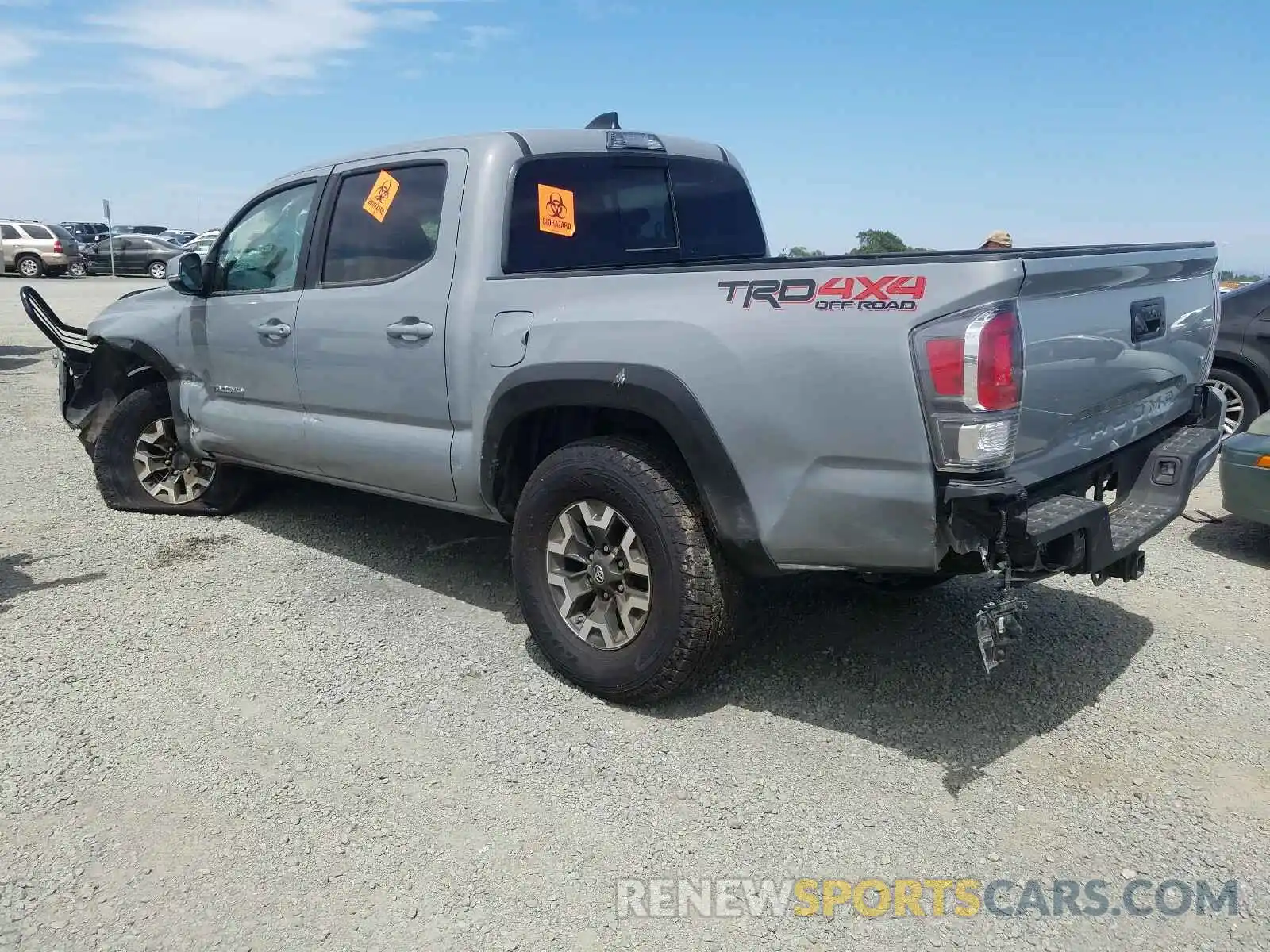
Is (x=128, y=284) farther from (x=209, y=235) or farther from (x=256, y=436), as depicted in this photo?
(x=256, y=436)

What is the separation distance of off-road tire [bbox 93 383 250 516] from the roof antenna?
286cm

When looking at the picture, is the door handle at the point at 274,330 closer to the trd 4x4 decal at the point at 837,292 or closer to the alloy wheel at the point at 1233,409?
the trd 4x4 decal at the point at 837,292

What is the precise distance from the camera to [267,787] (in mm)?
3105

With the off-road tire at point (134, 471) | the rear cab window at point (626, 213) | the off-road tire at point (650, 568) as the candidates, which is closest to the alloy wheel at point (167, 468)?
the off-road tire at point (134, 471)

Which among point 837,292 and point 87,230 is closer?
point 837,292

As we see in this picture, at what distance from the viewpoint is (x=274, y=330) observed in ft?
15.8

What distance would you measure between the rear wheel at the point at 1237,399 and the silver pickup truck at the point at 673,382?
4.09 m

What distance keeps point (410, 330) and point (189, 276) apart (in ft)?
6.14

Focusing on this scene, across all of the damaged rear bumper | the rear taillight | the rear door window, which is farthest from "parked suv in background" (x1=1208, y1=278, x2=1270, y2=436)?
the rear door window

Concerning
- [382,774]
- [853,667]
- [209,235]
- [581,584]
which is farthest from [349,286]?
[209,235]

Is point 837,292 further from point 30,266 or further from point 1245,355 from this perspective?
point 30,266

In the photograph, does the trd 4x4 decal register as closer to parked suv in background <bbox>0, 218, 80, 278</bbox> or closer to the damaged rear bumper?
the damaged rear bumper

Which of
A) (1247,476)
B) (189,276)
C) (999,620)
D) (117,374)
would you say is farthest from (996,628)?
(117,374)

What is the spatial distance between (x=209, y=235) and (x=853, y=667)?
1128 inches
